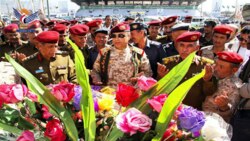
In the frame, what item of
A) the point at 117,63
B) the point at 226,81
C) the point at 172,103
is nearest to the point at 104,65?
the point at 117,63

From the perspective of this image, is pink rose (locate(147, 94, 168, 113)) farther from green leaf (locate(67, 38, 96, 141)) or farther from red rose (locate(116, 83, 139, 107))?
green leaf (locate(67, 38, 96, 141))

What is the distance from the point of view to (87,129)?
128cm

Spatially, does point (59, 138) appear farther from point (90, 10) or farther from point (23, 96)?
point (90, 10)

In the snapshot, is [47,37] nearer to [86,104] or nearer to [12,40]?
[86,104]

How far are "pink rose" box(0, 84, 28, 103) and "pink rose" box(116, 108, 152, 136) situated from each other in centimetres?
46

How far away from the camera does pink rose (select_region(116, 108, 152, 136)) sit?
1150mm

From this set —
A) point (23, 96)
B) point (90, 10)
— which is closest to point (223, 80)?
point (23, 96)

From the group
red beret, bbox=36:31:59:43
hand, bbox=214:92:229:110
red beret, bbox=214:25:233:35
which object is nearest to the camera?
hand, bbox=214:92:229:110

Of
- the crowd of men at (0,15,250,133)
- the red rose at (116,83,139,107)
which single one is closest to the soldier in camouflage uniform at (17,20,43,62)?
the crowd of men at (0,15,250,133)

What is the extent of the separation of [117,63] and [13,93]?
1817 millimetres

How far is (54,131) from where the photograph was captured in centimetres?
124

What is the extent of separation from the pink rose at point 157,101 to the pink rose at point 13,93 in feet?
1.84

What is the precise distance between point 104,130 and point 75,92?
224mm

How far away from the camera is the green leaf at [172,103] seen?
1.18 m
